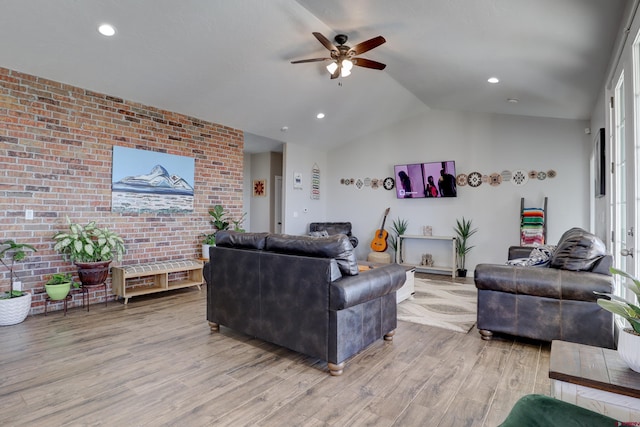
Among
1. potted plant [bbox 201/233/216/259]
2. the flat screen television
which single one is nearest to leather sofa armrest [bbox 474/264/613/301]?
the flat screen television

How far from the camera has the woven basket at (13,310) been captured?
338 centimetres

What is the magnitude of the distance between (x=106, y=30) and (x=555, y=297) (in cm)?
464

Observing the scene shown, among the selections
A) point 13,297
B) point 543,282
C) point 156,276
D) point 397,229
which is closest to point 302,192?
point 397,229

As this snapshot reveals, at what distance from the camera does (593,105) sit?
15.1ft

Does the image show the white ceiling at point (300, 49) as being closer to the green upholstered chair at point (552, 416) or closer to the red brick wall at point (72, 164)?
the red brick wall at point (72, 164)

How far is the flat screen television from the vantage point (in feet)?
21.4

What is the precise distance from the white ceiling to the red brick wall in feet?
0.75

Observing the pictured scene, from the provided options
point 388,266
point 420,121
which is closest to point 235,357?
point 388,266

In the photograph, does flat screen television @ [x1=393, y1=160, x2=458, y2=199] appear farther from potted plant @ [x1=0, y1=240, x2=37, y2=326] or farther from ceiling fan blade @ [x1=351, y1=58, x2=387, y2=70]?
potted plant @ [x1=0, y1=240, x2=37, y2=326]

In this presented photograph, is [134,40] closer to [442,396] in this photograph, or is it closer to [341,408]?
[341,408]

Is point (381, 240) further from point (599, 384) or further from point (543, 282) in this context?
point (599, 384)

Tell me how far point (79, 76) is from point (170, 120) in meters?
1.29

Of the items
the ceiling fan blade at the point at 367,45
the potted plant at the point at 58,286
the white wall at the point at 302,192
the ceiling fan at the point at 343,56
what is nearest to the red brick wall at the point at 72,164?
the potted plant at the point at 58,286

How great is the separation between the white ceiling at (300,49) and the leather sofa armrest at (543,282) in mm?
1921
